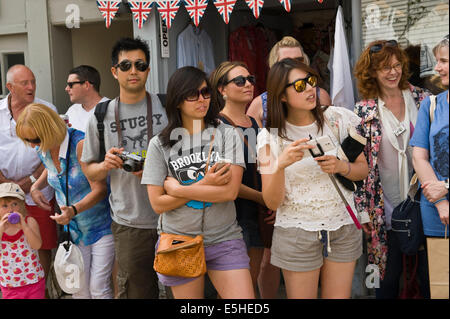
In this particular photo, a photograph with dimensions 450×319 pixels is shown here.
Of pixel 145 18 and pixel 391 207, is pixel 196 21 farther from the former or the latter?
pixel 391 207

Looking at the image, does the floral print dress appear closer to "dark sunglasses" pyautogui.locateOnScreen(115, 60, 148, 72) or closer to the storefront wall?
"dark sunglasses" pyautogui.locateOnScreen(115, 60, 148, 72)

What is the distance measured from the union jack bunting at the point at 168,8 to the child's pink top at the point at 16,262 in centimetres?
209

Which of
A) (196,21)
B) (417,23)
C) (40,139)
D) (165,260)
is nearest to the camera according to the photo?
(165,260)

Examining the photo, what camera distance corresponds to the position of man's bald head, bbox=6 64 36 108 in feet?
15.5

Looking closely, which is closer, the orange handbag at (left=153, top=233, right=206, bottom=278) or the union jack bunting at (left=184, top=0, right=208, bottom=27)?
the orange handbag at (left=153, top=233, right=206, bottom=278)

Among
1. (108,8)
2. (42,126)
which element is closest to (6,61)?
(108,8)

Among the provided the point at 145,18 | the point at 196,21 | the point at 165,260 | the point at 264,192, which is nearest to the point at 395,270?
the point at 264,192

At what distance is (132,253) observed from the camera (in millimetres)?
3643

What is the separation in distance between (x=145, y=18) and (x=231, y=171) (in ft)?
7.51

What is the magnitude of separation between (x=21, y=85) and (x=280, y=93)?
2583 millimetres

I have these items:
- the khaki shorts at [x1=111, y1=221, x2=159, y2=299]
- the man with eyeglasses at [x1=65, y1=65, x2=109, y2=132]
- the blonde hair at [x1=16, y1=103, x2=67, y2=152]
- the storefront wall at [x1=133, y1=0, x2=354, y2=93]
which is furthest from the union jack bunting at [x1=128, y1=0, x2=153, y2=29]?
the khaki shorts at [x1=111, y1=221, x2=159, y2=299]

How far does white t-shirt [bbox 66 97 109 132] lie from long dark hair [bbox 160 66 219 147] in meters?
2.00

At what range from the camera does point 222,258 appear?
3133 mm

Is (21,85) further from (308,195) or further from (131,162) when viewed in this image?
(308,195)
